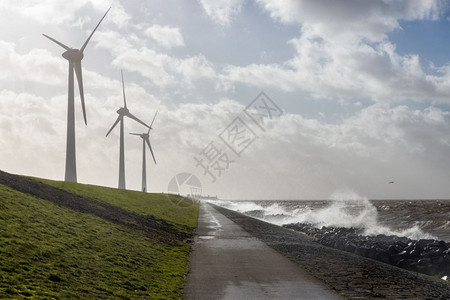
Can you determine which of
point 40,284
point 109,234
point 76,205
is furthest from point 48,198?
point 40,284

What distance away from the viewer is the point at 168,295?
1330 cm

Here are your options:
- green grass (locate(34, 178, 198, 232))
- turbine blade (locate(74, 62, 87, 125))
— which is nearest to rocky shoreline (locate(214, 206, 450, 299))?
green grass (locate(34, 178, 198, 232))

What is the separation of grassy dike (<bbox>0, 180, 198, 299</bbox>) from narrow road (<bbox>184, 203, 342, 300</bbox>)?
32.1 inches

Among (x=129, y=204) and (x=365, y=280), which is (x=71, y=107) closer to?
(x=129, y=204)

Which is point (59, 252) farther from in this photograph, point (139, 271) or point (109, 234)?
point (109, 234)

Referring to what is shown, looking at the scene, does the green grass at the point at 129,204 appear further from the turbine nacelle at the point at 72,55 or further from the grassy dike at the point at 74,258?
the turbine nacelle at the point at 72,55

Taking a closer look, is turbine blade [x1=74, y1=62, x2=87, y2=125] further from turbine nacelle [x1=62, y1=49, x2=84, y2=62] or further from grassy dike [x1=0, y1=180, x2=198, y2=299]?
grassy dike [x1=0, y1=180, x2=198, y2=299]

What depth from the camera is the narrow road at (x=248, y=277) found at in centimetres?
1348

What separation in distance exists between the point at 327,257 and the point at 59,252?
1504cm

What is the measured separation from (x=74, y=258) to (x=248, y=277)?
718 centimetres

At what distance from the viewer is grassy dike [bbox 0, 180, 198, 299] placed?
12070 millimetres

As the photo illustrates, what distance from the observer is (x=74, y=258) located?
15820 millimetres

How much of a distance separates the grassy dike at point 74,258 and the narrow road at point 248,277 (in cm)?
82

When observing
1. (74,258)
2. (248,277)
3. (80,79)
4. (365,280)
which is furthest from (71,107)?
(365,280)
